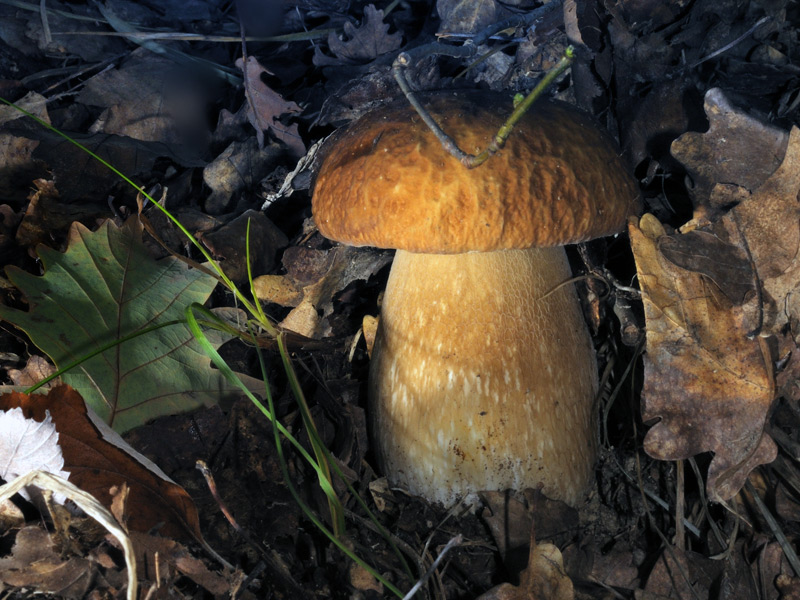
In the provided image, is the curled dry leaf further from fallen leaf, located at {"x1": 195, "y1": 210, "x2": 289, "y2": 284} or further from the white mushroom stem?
fallen leaf, located at {"x1": 195, "y1": 210, "x2": 289, "y2": 284}

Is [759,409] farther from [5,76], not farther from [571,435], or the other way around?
[5,76]

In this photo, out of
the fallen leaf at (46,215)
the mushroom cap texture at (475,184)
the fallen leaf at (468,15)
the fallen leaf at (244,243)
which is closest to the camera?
the mushroom cap texture at (475,184)

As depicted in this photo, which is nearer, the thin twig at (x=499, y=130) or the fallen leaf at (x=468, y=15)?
the thin twig at (x=499, y=130)

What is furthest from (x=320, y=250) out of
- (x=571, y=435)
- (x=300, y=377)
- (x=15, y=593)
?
(x=15, y=593)

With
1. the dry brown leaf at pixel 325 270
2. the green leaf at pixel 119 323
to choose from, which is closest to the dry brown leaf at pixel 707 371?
the dry brown leaf at pixel 325 270

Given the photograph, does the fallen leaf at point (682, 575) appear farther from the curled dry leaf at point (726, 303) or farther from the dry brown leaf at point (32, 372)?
the dry brown leaf at point (32, 372)

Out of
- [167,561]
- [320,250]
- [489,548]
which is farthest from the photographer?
[320,250]

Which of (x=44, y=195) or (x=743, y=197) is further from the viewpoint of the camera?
(x=44, y=195)
